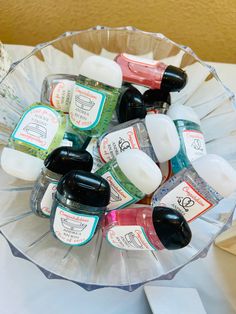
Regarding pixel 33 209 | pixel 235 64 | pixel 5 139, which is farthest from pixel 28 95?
pixel 235 64

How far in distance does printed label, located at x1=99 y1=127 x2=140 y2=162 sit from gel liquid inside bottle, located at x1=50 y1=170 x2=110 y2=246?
0.27ft

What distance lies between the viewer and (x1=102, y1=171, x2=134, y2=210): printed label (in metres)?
0.45

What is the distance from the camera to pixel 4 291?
492 mm

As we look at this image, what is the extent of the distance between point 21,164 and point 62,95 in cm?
13

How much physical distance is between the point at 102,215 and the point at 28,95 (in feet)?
0.80

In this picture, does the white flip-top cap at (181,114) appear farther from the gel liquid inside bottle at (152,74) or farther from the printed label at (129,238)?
the printed label at (129,238)

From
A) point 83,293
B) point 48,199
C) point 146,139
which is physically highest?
point 146,139

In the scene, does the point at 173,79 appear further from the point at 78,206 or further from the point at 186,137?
the point at 78,206

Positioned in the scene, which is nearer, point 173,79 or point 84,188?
point 84,188

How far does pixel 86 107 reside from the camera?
480 millimetres

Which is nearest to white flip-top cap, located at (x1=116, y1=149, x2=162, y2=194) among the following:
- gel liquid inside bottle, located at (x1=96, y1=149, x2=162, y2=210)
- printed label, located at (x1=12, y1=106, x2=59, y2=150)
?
gel liquid inside bottle, located at (x1=96, y1=149, x2=162, y2=210)

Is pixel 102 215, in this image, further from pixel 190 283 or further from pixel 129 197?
pixel 190 283

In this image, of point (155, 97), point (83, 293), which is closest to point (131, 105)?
point (155, 97)

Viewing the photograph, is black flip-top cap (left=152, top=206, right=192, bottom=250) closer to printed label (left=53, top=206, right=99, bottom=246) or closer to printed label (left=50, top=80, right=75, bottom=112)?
printed label (left=53, top=206, right=99, bottom=246)
